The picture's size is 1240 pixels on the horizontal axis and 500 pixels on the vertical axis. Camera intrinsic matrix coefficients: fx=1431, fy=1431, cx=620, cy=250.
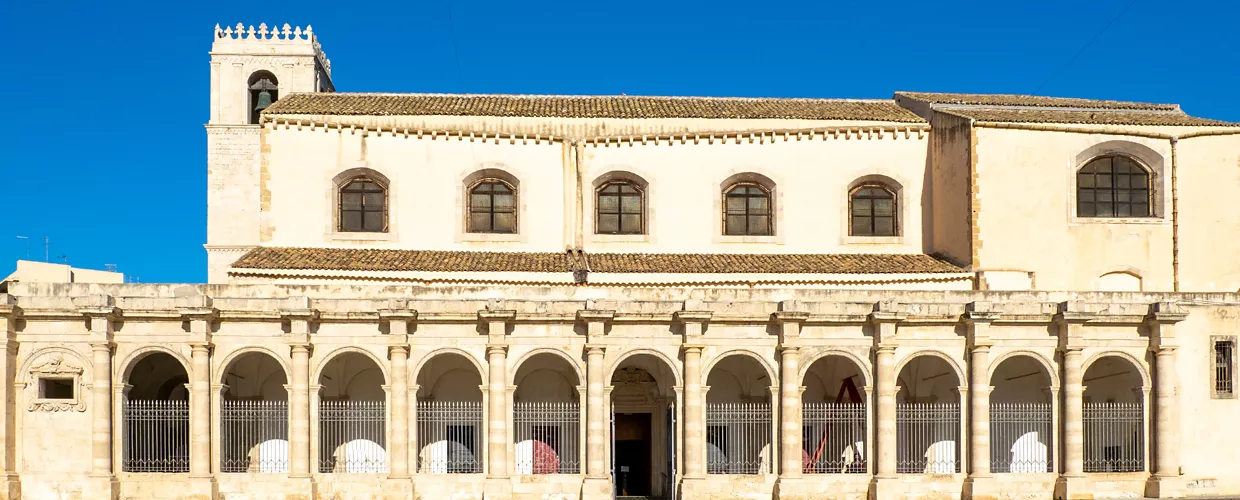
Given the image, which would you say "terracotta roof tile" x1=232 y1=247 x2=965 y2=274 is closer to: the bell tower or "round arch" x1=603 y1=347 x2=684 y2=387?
"round arch" x1=603 y1=347 x2=684 y2=387

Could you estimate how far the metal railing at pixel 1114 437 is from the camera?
2886 cm

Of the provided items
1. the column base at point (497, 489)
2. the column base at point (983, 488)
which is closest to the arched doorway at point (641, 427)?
the column base at point (497, 489)

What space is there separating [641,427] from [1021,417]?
819 cm

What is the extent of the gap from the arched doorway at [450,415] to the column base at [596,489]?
2374 millimetres

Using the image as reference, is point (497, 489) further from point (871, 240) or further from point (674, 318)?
point (871, 240)

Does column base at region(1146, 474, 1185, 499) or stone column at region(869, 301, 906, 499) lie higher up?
stone column at region(869, 301, 906, 499)

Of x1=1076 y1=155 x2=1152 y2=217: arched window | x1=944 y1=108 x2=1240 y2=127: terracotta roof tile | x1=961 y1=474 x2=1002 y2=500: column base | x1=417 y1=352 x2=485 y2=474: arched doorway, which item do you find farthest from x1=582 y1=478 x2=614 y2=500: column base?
x1=1076 y1=155 x2=1152 y2=217: arched window

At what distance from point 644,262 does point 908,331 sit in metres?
6.57

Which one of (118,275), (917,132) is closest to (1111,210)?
(917,132)

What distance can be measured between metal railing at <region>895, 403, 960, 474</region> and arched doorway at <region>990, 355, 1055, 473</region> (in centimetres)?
82

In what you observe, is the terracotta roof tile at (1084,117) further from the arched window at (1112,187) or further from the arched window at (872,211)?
the arched window at (872,211)

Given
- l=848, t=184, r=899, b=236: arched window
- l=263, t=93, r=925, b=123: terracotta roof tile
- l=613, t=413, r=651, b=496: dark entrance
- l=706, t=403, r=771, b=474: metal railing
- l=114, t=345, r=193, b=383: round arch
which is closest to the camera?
l=114, t=345, r=193, b=383: round arch

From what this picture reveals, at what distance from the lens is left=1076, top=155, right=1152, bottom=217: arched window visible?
108 feet

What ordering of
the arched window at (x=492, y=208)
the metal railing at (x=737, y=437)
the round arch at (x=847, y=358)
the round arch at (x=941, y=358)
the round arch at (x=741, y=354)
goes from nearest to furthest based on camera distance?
the round arch at (x=741, y=354) → the round arch at (x=847, y=358) → the round arch at (x=941, y=358) → the metal railing at (x=737, y=437) → the arched window at (x=492, y=208)
